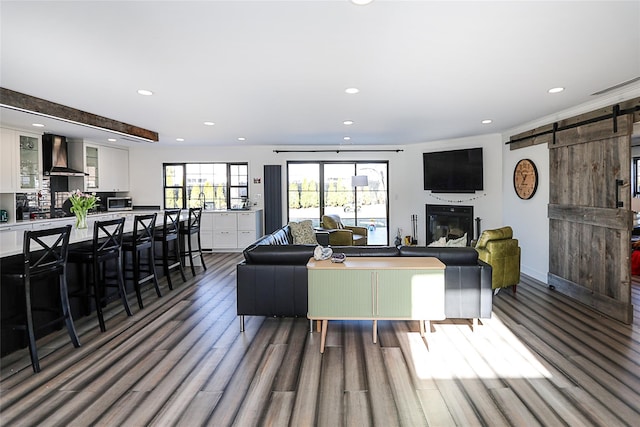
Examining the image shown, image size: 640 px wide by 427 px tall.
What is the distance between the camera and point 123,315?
4102 millimetres

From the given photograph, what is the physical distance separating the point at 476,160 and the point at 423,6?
5.49 metres

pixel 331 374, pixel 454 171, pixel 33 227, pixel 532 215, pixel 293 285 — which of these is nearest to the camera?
pixel 331 374

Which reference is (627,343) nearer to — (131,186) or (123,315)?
(123,315)

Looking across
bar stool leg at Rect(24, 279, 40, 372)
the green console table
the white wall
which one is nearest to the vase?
bar stool leg at Rect(24, 279, 40, 372)

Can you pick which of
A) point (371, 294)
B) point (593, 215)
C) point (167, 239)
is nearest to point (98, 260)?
point (167, 239)

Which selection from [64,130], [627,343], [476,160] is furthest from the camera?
[476,160]

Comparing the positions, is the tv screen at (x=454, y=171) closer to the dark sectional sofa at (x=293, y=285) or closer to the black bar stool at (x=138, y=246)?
the dark sectional sofa at (x=293, y=285)

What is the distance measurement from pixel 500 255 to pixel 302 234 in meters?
2.95

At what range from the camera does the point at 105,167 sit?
7.72m

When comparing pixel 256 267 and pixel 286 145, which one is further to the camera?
pixel 286 145

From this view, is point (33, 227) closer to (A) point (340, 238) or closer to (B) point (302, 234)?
(B) point (302, 234)

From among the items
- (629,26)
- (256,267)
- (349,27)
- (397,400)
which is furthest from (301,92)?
(397,400)

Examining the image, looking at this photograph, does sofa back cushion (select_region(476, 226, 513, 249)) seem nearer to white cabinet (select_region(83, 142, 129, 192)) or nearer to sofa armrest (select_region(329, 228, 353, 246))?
sofa armrest (select_region(329, 228, 353, 246))

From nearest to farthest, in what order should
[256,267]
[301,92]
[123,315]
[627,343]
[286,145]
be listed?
[627,343]
[256,267]
[301,92]
[123,315]
[286,145]
